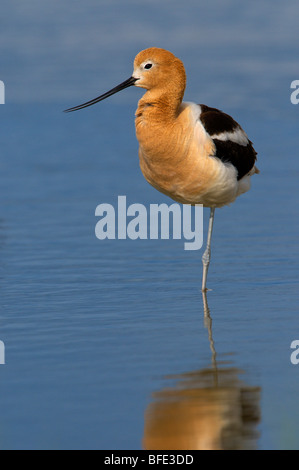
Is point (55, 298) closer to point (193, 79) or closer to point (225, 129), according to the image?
point (225, 129)

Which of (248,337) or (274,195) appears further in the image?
(274,195)

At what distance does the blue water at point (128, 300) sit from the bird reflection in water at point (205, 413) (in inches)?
0.5

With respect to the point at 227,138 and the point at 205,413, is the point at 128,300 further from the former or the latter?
the point at 205,413

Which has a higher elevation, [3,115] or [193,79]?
[193,79]

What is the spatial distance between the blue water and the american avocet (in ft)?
2.95

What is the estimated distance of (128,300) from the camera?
8523 millimetres

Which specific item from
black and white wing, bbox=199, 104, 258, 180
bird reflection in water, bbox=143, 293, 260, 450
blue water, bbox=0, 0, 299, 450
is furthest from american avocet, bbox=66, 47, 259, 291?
bird reflection in water, bbox=143, 293, 260, 450

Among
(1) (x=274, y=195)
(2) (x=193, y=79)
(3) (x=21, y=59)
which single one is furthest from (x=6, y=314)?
(3) (x=21, y=59)

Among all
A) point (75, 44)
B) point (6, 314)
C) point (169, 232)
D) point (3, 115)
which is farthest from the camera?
point (75, 44)

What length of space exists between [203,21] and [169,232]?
475 inches

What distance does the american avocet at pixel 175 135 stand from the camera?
8719 millimetres

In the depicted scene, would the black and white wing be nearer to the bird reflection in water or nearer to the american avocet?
the american avocet

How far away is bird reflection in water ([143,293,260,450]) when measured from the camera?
5.54m

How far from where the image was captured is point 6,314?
811 cm
